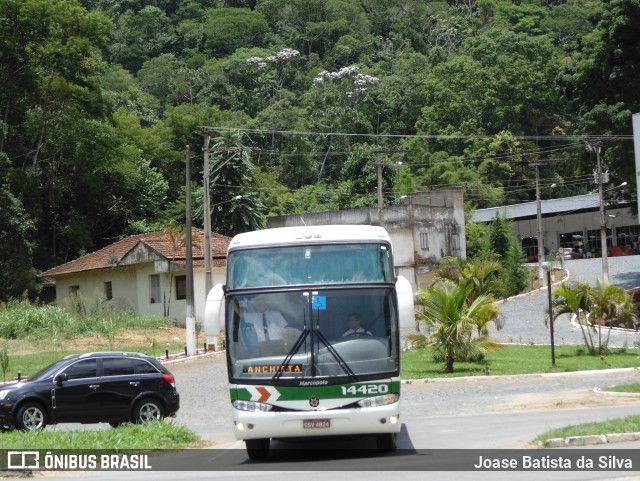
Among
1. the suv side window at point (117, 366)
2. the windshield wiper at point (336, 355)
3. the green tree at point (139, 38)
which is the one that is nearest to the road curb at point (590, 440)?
the windshield wiper at point (336, 355)

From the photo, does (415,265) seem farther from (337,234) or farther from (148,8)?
(148,8)

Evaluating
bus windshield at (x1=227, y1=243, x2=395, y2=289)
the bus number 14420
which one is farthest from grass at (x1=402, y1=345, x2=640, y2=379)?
the bus number 14420

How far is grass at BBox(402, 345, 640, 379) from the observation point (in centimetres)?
2978

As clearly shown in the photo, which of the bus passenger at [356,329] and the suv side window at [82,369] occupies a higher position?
the bus passenger at [356,329]

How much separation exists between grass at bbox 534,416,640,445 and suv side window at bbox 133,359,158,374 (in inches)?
373

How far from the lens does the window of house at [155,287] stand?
2108 inches

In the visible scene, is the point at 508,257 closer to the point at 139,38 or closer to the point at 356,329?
the point at 356,329

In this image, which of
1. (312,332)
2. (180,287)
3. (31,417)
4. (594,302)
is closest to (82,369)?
(31,417)

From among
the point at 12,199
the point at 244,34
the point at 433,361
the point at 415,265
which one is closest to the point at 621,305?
the point at 433,361

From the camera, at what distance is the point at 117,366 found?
71.1 feet

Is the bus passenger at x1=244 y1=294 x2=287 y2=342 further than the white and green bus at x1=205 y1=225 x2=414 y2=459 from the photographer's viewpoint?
Yes

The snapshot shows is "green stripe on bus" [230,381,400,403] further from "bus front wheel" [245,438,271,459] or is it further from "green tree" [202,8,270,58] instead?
"green tree" [202,8,270,58]

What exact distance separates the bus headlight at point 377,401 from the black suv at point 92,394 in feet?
26.2

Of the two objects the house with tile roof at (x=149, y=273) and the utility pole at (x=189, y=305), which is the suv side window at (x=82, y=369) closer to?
the utility pole at (x=189, y=305)
